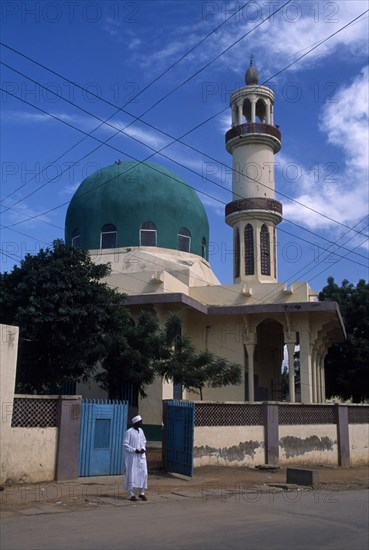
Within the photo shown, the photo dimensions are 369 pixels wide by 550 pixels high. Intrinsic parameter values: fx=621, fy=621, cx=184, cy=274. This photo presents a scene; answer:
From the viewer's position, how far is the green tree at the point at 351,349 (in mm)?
31344

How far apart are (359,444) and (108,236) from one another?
13020mm

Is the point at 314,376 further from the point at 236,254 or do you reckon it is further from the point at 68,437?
the point at 68,437

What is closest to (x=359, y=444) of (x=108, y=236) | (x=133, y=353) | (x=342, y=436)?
(x=342, y=436)

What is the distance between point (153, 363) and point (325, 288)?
776 inches

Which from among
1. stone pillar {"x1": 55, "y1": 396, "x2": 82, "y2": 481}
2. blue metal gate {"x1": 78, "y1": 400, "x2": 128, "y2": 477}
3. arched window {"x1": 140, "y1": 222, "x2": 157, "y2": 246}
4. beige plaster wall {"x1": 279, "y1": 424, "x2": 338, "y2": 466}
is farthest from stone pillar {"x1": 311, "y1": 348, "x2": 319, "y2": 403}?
stone pillar {"x1": 55, "y1": 396, "x2": 82, "y2": 481}

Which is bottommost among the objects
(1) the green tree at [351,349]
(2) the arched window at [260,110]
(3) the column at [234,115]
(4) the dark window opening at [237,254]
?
(1) the green tree at [351,349]

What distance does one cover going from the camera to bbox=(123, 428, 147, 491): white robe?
10.2m

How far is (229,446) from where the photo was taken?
15227mm

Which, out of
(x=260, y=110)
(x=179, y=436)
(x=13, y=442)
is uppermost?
(x=260, y=110)

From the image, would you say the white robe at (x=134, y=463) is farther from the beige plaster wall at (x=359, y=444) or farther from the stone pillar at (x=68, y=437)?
the beige plaster wall at (x=359, y=444)

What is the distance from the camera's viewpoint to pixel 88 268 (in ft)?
55.3

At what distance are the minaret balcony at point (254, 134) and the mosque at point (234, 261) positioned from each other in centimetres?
5

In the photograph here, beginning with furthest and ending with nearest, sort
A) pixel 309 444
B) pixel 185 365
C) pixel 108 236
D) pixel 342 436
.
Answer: pixel 108 236 < pixel 342 436 < pixel 309 444 < pixel 185 365

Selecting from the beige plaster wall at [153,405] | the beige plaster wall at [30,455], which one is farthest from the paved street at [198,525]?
the beige plaster wall at [153,405]
